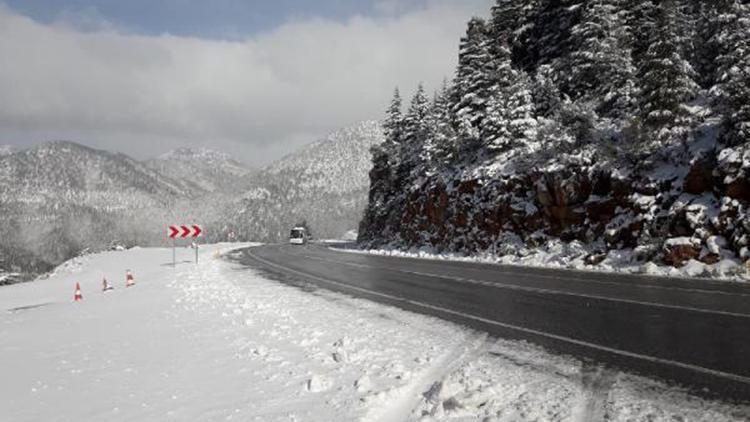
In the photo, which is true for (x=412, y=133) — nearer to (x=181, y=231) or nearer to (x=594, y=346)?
(x=181, y=231)

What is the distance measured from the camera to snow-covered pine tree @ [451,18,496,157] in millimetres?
37375

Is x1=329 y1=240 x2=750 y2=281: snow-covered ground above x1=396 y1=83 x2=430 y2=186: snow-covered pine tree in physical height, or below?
below

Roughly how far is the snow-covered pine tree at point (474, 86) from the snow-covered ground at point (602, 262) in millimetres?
9763

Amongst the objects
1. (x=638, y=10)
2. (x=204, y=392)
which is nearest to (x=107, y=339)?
(x=204, y=392)

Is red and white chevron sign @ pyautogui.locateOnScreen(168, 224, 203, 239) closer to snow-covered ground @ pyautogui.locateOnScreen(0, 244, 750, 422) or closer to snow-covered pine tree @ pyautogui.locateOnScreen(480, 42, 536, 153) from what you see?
snow-covered ground @ pyautogui.locateOnScreen(0, 244, 750, 422)

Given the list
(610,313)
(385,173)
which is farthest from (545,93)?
(610,313)

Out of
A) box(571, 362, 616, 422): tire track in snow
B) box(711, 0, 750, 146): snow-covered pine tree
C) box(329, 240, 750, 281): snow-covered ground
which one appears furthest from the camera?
box(711, 0, 750, 146): snow-covered pine tree

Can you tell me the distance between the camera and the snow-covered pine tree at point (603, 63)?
27609 mm

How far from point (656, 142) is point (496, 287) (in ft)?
39.5

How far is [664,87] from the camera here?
844 inches

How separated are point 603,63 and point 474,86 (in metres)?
11.4

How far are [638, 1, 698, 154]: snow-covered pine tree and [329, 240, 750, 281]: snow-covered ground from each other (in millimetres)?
5178

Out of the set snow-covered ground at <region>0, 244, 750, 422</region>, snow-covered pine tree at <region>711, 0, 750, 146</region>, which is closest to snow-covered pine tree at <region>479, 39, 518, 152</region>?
snow-covered pine tree at <region>711, 0, 750, 146</region>

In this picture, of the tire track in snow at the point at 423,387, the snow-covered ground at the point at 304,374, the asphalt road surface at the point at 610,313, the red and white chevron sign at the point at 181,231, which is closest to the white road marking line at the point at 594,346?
the asphalt road surface at the point at 610,313
